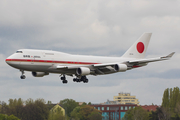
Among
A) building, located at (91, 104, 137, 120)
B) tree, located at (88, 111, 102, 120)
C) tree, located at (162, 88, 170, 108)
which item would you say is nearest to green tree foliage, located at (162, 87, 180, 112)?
tree, located at (162, 88, 170, 108)

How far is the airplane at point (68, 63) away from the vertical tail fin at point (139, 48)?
0.02 m

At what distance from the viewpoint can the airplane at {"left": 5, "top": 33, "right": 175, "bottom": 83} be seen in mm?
63844

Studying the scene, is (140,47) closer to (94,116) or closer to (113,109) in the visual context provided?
(94,116)

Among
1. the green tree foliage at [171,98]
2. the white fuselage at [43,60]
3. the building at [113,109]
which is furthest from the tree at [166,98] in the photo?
the white fuselage at [43,60]

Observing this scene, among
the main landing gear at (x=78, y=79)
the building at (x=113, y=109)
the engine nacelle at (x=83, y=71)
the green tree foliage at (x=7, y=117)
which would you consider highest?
the engine nacelle at (x=83, y=71)

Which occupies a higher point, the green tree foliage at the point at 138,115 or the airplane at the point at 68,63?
Answer: the airplane at the point at 68,63

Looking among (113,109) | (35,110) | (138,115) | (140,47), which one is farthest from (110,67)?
(113,109)

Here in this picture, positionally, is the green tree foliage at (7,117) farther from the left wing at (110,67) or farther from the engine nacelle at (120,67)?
the engine nacelle at (120,67)

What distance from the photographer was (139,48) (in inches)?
3287

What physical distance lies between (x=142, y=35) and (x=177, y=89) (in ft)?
173

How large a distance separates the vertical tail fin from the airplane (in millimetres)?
24

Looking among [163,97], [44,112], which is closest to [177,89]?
[163,97]

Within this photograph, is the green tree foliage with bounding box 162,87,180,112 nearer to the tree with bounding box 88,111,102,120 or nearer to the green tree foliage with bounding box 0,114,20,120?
the tree with bounding box 88,111,102,120

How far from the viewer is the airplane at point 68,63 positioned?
6384 centimetres
